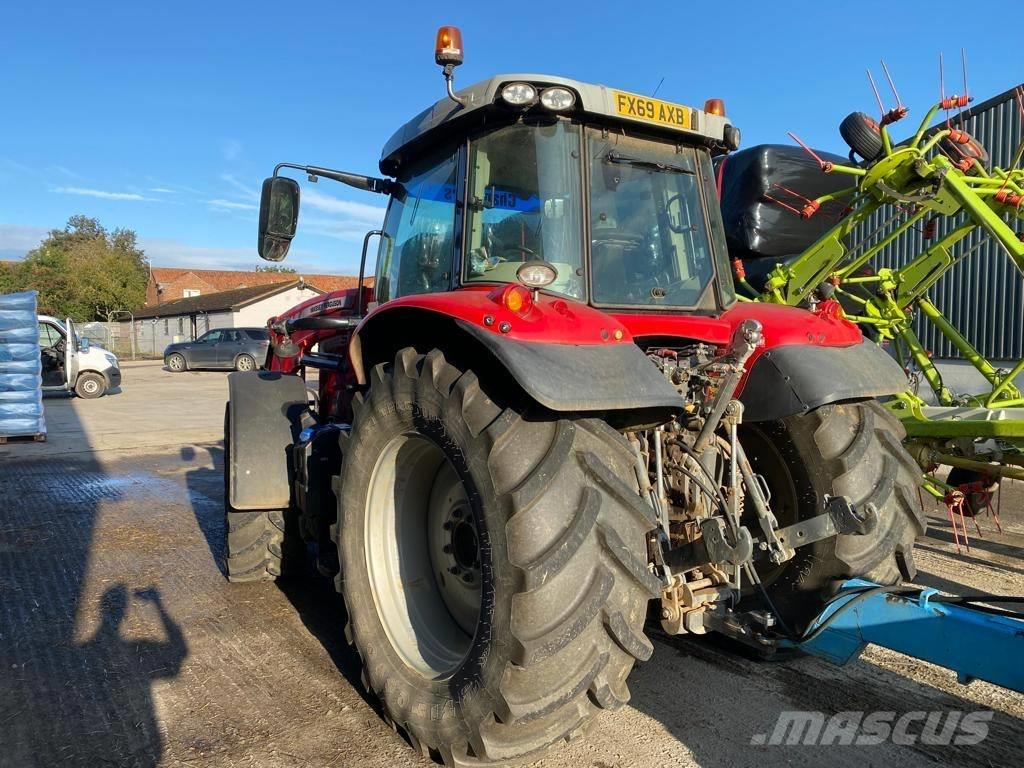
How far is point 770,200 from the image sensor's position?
7.93 meters

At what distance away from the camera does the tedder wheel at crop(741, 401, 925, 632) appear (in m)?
3.01

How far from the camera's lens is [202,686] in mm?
3328

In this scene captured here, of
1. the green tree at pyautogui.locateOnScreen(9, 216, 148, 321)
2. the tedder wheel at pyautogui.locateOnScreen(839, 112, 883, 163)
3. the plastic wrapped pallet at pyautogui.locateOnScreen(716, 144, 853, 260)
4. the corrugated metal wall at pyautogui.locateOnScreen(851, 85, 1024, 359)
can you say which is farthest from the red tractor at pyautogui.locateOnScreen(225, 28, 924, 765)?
the green tree at pyautogui.locateOnScreen(9, 216, 148, 321)

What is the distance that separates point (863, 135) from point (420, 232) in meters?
3.15

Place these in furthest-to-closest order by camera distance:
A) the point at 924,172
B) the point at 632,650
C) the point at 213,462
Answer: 1. the point at 213,462
2. the point at 924,172
3. the point at 632,650

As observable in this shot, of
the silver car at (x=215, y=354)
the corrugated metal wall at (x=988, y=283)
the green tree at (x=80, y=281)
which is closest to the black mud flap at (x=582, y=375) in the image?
the corrugated metal wall at (x=988, y=283)

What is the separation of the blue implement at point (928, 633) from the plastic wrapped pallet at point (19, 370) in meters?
11.4

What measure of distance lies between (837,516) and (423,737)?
5.19 ft

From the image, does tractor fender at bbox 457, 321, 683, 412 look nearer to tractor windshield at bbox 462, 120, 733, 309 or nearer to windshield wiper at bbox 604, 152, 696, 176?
tractor windshield at bbox 462, 120, 733, 309

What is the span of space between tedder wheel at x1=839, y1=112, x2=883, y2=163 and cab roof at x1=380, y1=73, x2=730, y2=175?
2.02m

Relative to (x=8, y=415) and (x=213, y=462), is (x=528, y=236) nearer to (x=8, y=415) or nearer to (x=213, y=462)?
(x=213, y=462)

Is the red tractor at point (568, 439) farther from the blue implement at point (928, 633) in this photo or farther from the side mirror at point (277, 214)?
the side mirror at point (277, 214)

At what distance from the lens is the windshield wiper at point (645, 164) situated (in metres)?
3.22

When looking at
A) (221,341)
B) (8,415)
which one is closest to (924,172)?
(8,415)
